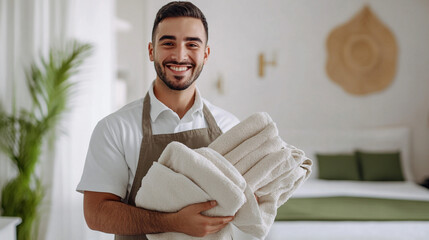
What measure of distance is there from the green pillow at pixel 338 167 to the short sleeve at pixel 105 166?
9.90 ft

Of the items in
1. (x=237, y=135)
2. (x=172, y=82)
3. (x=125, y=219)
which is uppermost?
(x=172, y=82)

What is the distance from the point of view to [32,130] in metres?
2.69

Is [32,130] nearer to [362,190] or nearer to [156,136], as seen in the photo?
[156,136]

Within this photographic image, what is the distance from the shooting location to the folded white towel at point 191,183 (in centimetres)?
87

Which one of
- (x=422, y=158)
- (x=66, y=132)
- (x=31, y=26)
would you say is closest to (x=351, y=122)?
(x=422, y=158)

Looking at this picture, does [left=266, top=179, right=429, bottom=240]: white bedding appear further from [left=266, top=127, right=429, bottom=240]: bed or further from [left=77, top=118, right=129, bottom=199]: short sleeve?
[left=77, top=118, right=129, bottom=199]: short sleeve

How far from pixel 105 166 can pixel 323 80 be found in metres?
3.62

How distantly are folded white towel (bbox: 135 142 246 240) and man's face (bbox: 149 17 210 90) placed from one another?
21cm

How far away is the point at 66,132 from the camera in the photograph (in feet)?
9.41

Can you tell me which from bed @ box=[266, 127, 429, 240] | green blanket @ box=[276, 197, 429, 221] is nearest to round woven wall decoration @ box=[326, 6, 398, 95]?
bed @ box=[266, 127, 429, 240]

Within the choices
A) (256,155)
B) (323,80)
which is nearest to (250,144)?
(256,155)

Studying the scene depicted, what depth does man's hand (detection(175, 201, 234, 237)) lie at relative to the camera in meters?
0.89

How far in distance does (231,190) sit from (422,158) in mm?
4084

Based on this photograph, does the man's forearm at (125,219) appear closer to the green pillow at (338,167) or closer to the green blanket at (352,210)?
the green blanket at (352,210)
